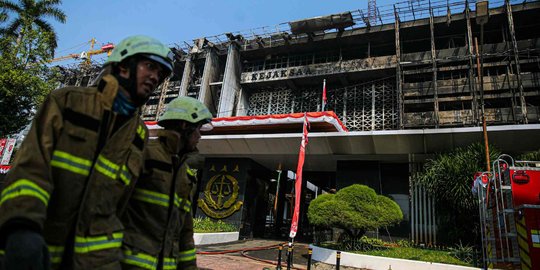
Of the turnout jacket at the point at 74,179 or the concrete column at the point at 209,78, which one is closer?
the turnout jacket at the point at 74,179

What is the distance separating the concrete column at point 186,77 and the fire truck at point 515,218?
22114 millimetres

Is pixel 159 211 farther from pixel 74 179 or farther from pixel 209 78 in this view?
pixel 209 78

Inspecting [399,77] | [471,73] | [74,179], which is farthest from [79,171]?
[471,73]

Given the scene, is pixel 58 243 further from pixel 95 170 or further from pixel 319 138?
pixel 319 138

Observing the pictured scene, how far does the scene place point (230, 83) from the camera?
22.8 m

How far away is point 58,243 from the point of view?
1.41 metres

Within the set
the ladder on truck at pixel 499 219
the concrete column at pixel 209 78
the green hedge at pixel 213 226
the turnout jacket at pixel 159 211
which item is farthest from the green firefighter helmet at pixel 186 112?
the concrete column at pixel 209 78

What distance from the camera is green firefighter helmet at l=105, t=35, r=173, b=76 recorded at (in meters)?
1.83

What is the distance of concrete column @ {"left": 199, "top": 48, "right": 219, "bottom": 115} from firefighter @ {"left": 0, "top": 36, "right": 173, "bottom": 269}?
2190 centimetres

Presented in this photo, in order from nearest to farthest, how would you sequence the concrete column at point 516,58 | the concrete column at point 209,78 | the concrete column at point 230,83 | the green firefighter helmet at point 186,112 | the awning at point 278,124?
the green firefighter helmet at point 186,112, the awning at point 278,124, the concrete column at point 516,58, the concrete column at point 230,83, the concrete column at point 209,78

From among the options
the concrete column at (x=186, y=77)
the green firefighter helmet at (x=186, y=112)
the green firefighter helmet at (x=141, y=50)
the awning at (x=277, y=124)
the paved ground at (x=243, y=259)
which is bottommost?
Result: the paved ground at (x=243, y=259)

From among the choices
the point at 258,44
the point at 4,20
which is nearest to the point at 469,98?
the point at 258,44

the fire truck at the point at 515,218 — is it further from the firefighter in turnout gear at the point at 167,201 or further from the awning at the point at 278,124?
the awning at the point at 278,124

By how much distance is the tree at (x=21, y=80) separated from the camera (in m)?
14.0
